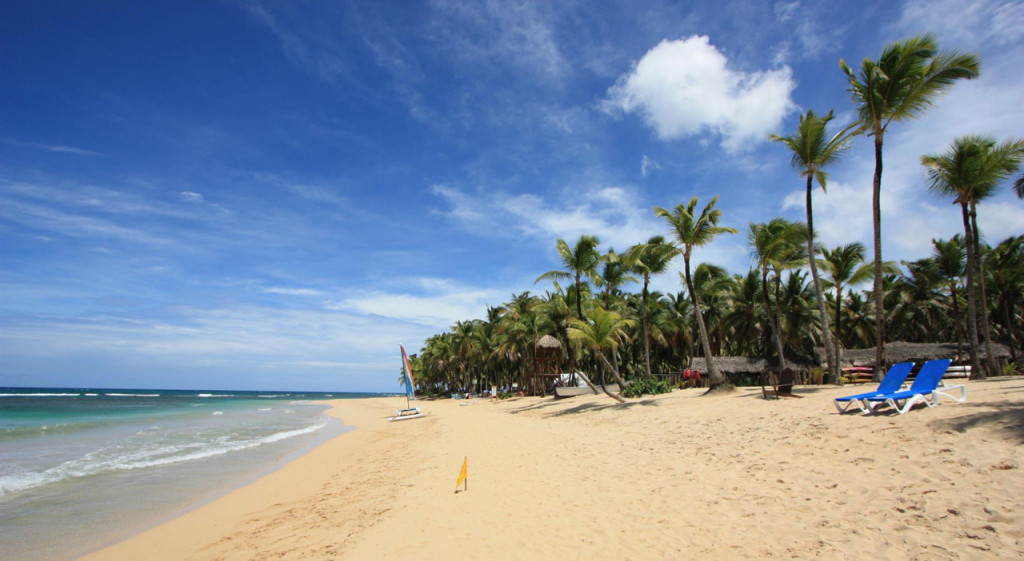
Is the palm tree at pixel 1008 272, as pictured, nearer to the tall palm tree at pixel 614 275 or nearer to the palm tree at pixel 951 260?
the palm tree at pixel 951 260

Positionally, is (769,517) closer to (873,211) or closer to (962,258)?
(873,211)

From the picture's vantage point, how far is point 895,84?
14.3 metres

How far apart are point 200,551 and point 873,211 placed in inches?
743

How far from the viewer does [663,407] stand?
15633mm

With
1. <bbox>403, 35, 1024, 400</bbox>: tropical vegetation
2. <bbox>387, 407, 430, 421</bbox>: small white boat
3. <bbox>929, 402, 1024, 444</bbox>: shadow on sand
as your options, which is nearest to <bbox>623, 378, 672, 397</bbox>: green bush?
<bbox>403, 35, 1024, 400</bbox>: tropical vegetation

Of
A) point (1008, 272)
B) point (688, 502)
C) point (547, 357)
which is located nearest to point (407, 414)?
point (547, 357)

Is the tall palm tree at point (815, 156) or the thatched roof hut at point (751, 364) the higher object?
the tall palm tree at point (815, 156)

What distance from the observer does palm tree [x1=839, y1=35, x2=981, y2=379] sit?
13602mm

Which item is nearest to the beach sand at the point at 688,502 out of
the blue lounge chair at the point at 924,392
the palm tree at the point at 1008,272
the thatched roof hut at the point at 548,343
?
the blue lounge chair at the point at 924,392

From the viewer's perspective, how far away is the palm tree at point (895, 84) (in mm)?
13602

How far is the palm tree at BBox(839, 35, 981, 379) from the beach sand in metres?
8.29

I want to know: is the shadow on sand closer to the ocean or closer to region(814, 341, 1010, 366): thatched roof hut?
the ocean

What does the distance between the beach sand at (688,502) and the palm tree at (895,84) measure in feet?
27.2

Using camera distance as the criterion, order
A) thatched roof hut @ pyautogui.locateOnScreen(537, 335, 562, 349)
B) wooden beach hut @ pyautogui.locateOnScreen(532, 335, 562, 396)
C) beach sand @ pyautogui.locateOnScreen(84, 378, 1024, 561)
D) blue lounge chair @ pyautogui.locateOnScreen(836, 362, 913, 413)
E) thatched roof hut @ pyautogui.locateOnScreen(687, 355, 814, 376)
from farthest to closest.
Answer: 1. wooden beach hut @ pyautogui.locateOnScreen(532, 335, 562, 396)
2. thatched roof hut @ pyautogui.locateOnScreen(537, 335, 562, 349)
3. thatched roof hut @ pyautogui.locateOnScreen(687, 355, 814, 376)
4. blue lounge chair @ pyautogui.locateOnScreen(836, 362, 913, 413)
5. beach sand @ pyautogui.locateOnScreen(84, 378, 1024, 561)
